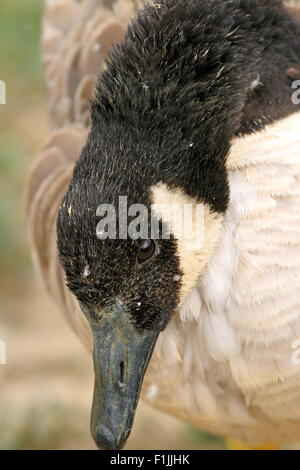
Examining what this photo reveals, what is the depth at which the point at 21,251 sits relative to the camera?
4727 millimetres

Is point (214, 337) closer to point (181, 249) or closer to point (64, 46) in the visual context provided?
point (181, 249)

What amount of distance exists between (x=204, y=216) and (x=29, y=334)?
233 cm

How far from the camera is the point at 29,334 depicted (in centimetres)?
431

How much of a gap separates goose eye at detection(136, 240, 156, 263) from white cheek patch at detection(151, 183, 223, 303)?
56 millimetres

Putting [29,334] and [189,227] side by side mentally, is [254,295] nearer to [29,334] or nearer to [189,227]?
[189,227]

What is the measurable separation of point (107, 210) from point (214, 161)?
321 millimetres

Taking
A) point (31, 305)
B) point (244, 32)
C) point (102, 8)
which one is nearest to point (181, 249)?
point (244, 32)

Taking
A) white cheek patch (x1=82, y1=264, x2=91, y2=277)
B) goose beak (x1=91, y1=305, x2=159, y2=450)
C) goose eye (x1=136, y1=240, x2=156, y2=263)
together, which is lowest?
goose beak (x1=91, y1=305, x2=159, y2=450)

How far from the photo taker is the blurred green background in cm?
361
